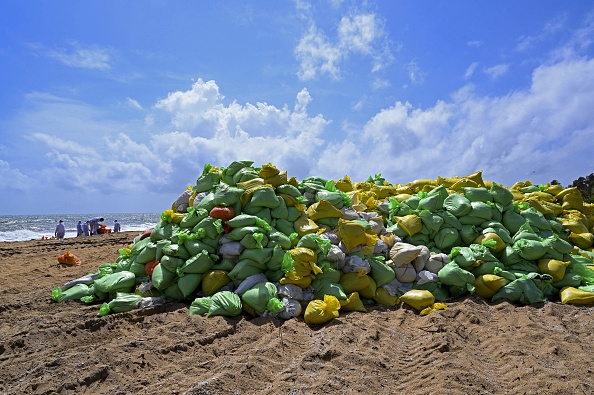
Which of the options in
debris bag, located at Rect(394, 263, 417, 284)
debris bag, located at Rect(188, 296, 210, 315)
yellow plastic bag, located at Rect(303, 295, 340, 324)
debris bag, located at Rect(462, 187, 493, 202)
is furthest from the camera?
debris bag, located at Rect(462, 187, 493, 202)

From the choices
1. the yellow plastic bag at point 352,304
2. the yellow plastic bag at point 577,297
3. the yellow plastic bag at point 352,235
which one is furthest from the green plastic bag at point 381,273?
the yellow plastic bag at point 577,297

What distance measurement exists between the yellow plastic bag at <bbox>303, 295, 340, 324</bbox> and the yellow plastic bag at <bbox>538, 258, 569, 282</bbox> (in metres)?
2.56

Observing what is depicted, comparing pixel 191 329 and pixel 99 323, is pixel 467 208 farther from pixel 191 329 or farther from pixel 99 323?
pixel 99 323

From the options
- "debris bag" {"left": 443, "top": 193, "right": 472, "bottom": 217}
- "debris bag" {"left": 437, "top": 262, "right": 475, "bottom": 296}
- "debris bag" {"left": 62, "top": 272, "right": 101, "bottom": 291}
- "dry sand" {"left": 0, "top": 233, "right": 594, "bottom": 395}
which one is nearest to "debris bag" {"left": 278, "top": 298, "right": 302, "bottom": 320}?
"dry sand" {"left": 0, "top": 233, "right": 594, "bottom": 395}

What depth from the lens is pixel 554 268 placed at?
4660 millimetres

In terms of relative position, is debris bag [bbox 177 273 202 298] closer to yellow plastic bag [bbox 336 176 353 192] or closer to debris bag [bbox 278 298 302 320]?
debris bag [bbox 278 298 302 320]

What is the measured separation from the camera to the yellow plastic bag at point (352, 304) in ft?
13.7

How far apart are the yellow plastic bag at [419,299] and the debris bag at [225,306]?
1.77 metres

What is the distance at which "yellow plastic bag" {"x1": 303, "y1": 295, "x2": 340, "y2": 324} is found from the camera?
3842mm

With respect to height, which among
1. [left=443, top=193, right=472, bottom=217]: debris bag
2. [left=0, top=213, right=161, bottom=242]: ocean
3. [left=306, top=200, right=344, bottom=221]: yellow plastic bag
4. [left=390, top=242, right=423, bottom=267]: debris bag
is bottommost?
[left=0, top=213, right=161, bottom=242]: ocean

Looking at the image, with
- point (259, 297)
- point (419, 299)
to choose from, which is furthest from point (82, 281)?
point (419, 299)

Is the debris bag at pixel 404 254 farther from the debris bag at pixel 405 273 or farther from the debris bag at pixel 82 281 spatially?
the debris bag at pixel 82 281

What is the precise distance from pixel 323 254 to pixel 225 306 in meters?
1.14

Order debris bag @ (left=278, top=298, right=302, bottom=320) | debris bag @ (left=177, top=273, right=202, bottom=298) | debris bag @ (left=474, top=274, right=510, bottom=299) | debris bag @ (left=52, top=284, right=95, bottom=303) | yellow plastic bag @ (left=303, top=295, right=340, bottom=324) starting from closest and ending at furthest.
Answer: yellow plastic bag @ (left=303, top=295, right=340, bottom=324), debris bag @ (left=278, top=298, right=302, bottom=320), debris bag @ (left=177, top=273, right=202, bottom=298), debris bag @ (left=474, top=274, right=510, bottom=299), debris bag @ (left=52, top=284, right=95, bottom=303)
